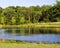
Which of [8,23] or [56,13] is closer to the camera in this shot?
[8,23]

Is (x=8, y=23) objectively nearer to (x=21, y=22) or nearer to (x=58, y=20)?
(x=21, y=22)

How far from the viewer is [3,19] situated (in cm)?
10175

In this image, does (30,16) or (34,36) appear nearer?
(34,36)

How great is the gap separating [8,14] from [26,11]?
39.5ft

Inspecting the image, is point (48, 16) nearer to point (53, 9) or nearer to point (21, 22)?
point (53, 9)

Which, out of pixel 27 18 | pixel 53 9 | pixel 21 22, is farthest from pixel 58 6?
pixel 21 22

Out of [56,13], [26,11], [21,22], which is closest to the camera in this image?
[21,22]

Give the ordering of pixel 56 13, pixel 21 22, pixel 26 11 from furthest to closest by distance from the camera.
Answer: pixel 26 11, pixel 56 13, pixel 21 22

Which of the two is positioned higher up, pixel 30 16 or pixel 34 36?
pixel 30 16

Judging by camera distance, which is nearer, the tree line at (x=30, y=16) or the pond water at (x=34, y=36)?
the pond water at (x=34, y=36)

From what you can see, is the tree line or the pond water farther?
the tree line

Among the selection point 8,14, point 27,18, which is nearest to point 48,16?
point 27,18

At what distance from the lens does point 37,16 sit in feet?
372

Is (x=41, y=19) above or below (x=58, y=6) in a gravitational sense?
below
